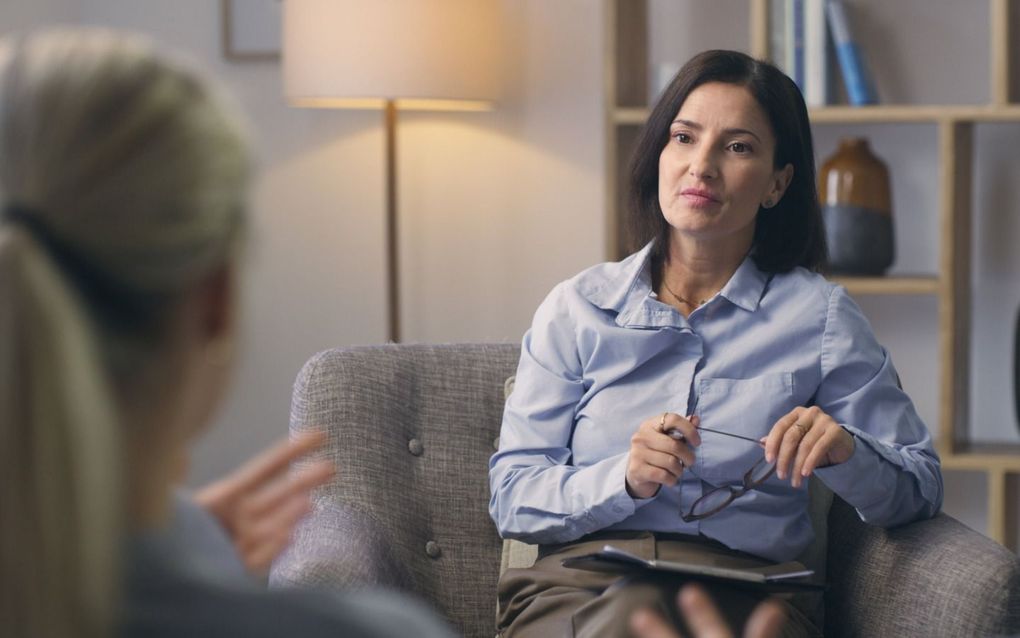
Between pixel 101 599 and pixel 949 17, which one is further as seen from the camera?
pixel 949 17

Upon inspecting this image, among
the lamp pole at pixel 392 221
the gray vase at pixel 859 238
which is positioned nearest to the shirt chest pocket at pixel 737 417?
the gray vase at pixel 859 238

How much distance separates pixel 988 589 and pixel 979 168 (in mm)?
1668

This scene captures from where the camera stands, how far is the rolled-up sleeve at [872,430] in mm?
1693

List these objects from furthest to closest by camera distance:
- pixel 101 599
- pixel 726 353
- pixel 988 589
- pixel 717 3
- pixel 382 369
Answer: pixel 717 3 < pixel 382 369 < pixel 726 353 < pixel 988 589 < pixel 101 599

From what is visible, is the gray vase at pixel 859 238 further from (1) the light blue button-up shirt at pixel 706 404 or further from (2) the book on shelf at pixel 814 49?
(1) the light blue button-up shirt at pixel 706 404

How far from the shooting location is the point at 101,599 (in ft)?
2.16

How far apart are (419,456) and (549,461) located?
22cm

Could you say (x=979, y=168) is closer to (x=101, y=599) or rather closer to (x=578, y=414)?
(x=578, y=414)

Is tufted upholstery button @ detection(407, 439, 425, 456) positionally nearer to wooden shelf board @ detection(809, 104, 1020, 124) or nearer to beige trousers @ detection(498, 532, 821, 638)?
beige trousers @ detection(498, 532, 821, 638)

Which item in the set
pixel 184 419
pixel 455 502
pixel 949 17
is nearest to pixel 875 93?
pixel 949 17

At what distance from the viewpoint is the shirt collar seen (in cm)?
187

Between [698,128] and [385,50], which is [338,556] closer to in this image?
[698,128]

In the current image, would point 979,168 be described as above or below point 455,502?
above

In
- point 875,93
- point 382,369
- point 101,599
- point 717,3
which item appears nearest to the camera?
point 101,599
